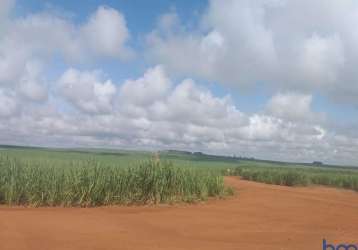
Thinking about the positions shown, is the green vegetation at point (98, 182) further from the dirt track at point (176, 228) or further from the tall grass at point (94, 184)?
the dirt track at point (176, 228)

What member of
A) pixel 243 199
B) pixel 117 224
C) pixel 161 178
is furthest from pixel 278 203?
pixel 117 224

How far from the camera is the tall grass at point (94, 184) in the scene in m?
13.0

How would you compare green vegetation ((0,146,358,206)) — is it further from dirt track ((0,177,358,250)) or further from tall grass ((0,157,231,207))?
dirt track ((0,177,358,250))

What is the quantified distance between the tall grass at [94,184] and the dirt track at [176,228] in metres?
0.76

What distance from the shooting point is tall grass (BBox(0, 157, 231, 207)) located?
13.0m

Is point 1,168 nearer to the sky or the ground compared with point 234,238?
nearer to the sky

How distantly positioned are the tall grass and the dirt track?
76cm

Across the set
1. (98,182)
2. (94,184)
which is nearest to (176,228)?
(98,182)

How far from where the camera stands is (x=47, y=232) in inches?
338

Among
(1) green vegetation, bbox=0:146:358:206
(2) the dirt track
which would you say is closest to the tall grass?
(1) green vegetation, bbox=0:146:358:206

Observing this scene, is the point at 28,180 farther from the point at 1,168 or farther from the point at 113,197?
the point at 113,197

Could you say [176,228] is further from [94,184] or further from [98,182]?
[94,184]

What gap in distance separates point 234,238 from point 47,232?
3.71 metres

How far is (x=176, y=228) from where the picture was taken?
9602 millimetres
